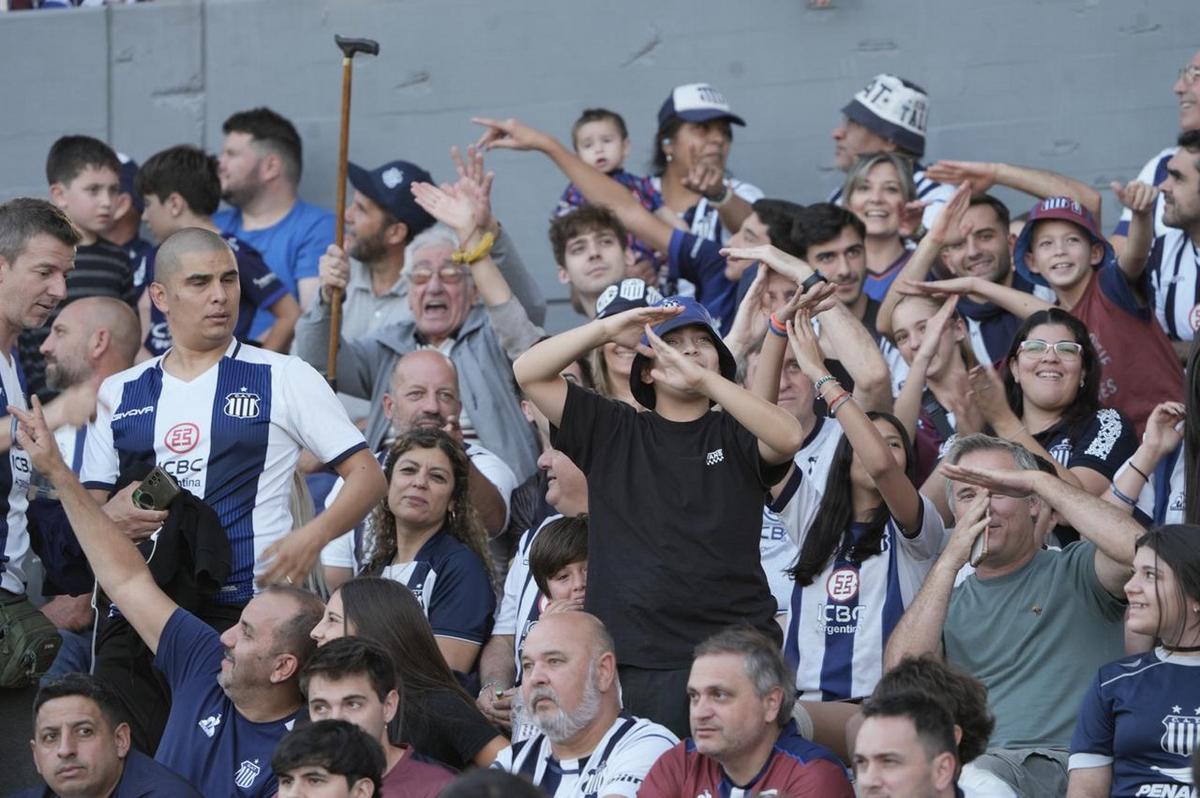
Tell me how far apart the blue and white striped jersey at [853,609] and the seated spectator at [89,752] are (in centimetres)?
198

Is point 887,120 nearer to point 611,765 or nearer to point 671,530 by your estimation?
point 671,530

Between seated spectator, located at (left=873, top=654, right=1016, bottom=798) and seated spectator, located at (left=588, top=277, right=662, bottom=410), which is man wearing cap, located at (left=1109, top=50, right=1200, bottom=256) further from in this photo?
seated spectator, located at (left=873, top=654, right=1016, bottom=798)

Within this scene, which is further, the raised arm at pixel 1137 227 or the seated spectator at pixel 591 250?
the seated spectator at pixel 591 250

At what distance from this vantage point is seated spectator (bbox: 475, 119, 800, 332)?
7.82 metres

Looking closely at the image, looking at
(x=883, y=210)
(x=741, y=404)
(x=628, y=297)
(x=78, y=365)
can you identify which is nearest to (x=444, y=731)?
(x=741, y=404)

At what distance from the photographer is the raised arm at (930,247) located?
23.6 feet

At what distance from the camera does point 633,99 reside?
9750 mm

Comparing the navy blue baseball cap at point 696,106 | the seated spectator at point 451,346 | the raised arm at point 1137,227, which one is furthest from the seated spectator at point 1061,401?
the navy blue baseball cap at point 696,106

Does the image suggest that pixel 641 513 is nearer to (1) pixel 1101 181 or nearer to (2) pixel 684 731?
(2) pixel 684 731

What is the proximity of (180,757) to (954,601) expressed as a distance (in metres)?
2.46

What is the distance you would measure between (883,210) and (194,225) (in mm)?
3334

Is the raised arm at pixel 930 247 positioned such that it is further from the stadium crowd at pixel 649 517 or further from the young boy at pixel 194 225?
the young boy at pixel 194 225

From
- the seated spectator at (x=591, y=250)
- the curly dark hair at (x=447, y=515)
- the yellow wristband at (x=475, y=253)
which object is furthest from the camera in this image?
the seated spectator at (x=591, y=250)

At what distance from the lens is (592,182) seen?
27.3ft
